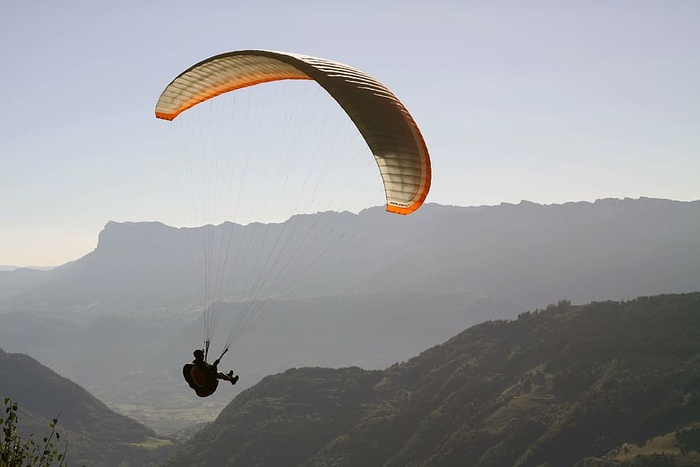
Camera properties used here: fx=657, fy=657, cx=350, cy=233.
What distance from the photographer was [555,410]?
322 ft

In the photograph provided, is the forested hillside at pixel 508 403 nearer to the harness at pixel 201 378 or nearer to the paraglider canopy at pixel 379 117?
the paraglider canopy at pixel 379 117

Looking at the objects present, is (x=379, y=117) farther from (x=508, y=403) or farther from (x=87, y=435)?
(x=87, y=435)

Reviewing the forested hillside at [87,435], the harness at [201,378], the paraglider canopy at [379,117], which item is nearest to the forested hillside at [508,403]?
the forested hillside at [87,435]

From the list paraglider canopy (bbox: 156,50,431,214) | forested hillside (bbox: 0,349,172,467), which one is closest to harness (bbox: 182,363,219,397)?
paraglider canopy (bbox: 156,50,431,214)

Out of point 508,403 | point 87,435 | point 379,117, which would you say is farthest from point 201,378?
point 87,435

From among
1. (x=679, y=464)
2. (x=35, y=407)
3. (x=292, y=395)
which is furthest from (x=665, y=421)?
(x=35, y=407)

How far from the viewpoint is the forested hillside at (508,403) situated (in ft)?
287

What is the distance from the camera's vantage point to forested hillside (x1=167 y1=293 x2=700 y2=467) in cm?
8738

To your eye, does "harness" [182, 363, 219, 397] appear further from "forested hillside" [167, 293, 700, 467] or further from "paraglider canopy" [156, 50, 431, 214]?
"forested hillside" [167, 293, 700, 467]

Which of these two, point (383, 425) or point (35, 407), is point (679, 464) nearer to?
point (383, 425)

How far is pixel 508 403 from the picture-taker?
344ft

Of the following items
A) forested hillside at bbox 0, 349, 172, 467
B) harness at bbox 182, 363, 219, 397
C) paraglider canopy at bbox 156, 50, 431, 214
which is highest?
paraglider canopy at bbox 156, 50, 431, 214

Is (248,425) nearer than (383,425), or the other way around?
(383,425)

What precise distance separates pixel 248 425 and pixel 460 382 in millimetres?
41269
